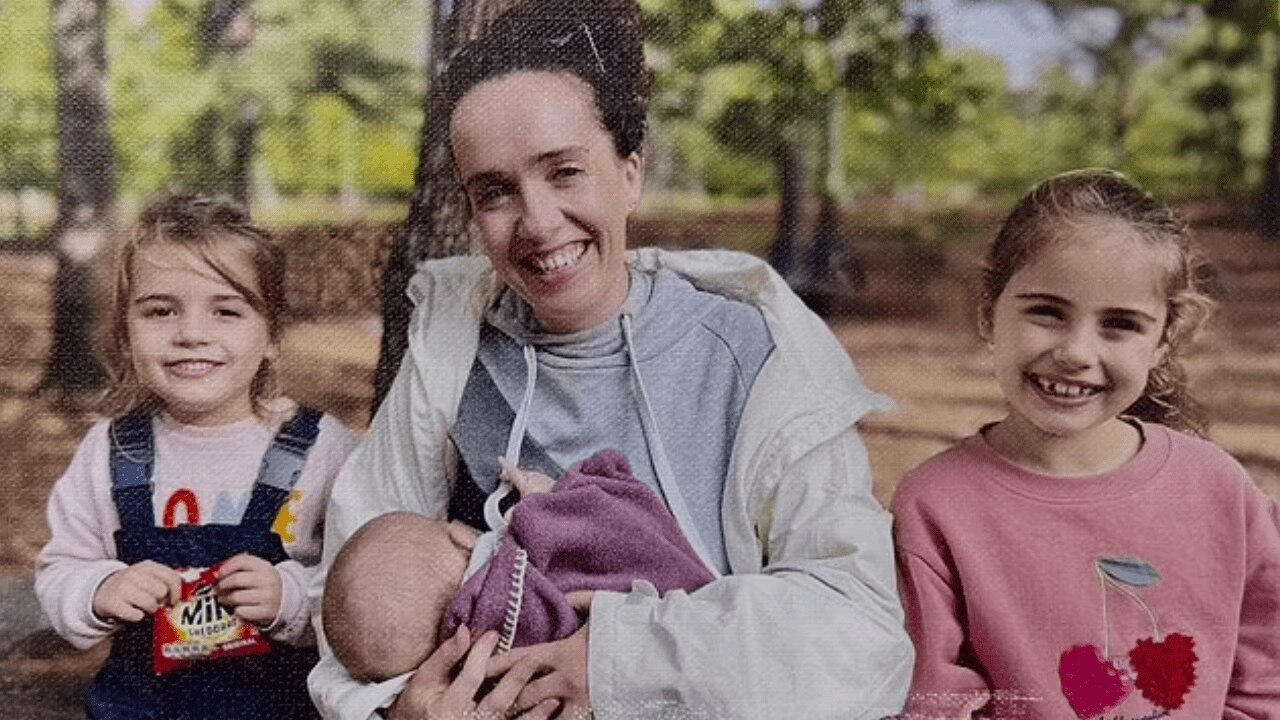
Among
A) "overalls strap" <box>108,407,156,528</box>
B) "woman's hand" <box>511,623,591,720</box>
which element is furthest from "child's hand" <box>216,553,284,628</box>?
"woman's hand" <box>511,623,591,720</box>

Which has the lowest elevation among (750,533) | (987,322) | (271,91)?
(750,533)

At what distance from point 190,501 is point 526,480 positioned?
53 centimetres

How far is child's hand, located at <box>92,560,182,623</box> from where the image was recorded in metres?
1.79

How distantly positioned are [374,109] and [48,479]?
0.73m

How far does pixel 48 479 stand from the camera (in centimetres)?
195

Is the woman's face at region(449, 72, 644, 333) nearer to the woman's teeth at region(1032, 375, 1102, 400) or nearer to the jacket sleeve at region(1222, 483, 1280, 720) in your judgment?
the woman's teeth at region(1032, 375, 1102, 400)

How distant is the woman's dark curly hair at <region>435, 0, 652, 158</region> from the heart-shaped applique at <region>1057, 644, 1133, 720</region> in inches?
34.4

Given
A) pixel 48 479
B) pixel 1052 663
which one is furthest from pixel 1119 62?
pixel 48 479

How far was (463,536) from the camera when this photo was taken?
1.57 metres

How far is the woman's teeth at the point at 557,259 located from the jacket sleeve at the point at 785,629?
342 millimetres

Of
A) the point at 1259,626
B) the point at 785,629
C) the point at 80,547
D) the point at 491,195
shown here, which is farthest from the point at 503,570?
the point at 1259,626

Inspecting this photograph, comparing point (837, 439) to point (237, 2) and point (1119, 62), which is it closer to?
point (1119, 62)

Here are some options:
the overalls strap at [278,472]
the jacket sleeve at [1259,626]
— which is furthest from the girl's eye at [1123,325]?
the overalls strap at [278,472]

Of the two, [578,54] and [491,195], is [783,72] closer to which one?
[578,54]
